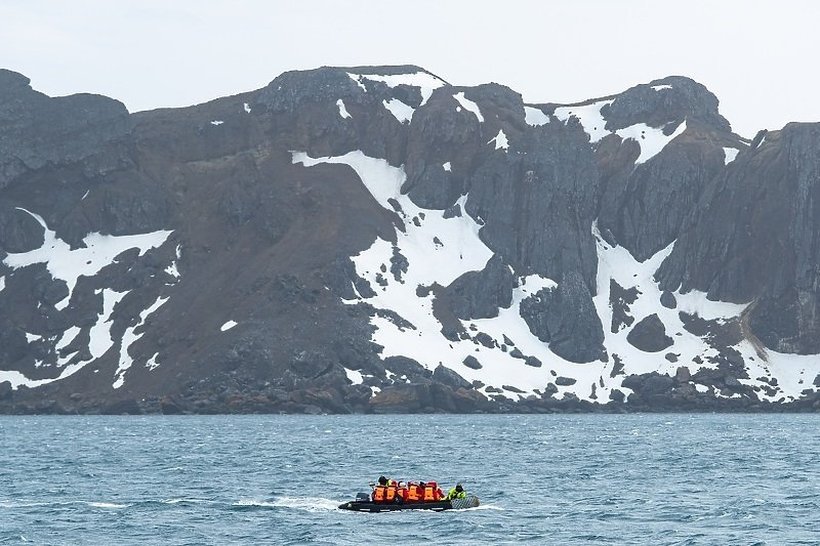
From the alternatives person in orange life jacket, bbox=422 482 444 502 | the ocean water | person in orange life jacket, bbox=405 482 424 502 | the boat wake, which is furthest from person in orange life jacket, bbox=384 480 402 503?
the boat wake

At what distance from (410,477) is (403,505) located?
23.4 meters

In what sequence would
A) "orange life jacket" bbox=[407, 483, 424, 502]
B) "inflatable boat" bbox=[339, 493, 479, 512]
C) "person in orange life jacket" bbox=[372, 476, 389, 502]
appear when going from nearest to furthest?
"inflatable boat" bbox=[339, 493, 479, 512]
"person in orange life jacket" bbox=[372, 476, 389, 502]
"orange life jacket" bbox=[407, 483, 424, 502]

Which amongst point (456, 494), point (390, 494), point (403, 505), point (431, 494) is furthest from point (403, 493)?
point (456, 494)

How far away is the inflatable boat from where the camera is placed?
298ft

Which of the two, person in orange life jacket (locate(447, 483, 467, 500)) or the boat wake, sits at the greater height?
person in orange life jacket (locate(447, 483, 467, 500))

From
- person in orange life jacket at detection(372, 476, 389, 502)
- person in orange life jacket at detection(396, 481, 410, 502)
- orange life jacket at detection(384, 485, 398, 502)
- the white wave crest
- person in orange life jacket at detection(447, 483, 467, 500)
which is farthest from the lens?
the white wave crest

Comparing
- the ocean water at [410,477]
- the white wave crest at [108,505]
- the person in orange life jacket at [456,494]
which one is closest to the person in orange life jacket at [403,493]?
the ocean water at [410,477]

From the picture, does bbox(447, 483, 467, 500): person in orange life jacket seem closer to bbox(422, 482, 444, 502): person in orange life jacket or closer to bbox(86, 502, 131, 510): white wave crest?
bbox(422, 482, 444, 502): person in orange life jacket

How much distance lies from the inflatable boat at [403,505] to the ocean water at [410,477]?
0.54 metres

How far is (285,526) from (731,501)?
99.5ft

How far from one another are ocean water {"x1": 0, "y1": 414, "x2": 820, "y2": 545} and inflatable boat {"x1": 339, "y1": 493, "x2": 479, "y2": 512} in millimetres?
542

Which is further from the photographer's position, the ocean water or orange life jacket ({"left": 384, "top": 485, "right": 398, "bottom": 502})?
orange life jacket ({"left": 384, "top": 485, "right": 398, "bottom": 502})

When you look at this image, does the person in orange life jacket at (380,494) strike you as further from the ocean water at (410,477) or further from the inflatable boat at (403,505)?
the ocean water at (410,477)

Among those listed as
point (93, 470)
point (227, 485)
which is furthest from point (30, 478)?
point (227, 485)
